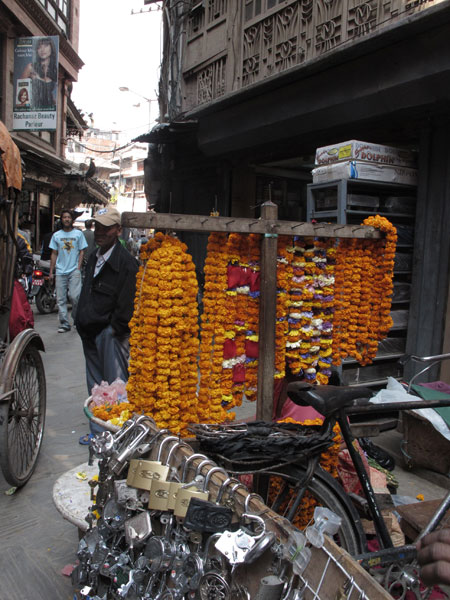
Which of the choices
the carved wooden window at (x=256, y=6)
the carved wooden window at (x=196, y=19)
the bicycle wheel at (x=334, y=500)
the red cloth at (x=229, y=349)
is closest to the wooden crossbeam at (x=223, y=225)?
the red cloth at (x=229, y=349)

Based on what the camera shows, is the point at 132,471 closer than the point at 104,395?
Yes

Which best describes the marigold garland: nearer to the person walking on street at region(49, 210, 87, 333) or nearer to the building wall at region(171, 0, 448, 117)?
the building wall at region(171, 0, 448, 117)

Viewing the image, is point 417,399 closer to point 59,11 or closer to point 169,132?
point 169,132

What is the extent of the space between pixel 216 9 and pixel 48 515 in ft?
28.4

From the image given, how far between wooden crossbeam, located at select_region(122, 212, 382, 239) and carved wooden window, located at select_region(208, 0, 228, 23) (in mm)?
6823

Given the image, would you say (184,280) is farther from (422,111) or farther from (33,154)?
(33,154)

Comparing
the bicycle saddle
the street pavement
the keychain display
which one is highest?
the bicycle saddle

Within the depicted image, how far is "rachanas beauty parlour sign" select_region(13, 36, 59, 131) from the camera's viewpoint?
1237cm

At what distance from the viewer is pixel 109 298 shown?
4.16m

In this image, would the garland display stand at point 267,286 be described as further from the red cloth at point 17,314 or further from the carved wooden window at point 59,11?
the carved wooden window at point 59,11

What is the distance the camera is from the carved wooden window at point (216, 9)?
8.34 m

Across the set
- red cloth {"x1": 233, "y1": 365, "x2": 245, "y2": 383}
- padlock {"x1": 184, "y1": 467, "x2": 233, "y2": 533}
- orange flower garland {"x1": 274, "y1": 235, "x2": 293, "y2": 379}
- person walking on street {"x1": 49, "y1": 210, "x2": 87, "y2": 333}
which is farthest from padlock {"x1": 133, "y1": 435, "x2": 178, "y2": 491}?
person walking on street {"x1": 49, "y1": 210, "x2": 87, "y2": 333}

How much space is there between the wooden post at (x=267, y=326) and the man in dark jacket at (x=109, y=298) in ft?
5.07

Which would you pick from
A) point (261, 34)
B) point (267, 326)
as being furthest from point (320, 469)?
point (261, 34)
